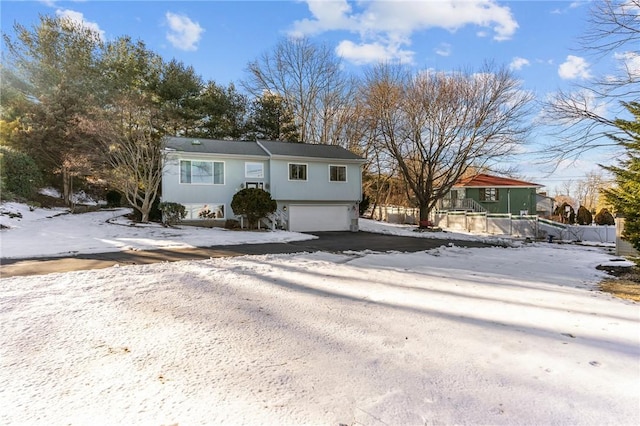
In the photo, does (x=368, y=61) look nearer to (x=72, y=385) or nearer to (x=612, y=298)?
(x=612, y=298)

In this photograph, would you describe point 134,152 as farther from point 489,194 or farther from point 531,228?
point 489,194

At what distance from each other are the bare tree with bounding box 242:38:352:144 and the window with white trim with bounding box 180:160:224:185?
41.4ft

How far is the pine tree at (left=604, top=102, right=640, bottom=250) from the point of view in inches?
311

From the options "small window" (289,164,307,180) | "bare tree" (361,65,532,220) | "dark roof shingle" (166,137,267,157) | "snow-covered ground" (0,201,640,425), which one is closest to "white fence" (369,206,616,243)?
"bare tree" (361,65,532,220)

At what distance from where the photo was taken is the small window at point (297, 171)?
2069cm

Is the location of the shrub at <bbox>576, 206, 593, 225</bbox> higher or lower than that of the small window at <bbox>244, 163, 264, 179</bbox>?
lower

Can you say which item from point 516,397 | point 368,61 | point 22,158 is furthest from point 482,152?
point 22,158

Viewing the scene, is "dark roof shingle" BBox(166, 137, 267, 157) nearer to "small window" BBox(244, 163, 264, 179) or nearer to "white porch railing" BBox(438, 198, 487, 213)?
"small window" BBox(244, 163, 264, 179)

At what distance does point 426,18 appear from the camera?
11539 millimetres

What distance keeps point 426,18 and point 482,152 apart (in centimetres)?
1218

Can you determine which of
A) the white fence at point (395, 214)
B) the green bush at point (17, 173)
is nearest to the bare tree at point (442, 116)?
the white fence at point (395, 214)

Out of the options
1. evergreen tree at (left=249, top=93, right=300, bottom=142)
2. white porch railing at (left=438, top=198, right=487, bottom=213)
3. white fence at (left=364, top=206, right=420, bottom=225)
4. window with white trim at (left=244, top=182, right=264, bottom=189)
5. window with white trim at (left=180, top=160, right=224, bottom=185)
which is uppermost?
evergreen tree at (left=249, top=93, right=300, bottom=142)

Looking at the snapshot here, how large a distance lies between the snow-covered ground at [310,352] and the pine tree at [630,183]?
9.34ft

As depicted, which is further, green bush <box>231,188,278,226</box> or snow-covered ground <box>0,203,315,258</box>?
green bush <box>231,188,278,226</box>
